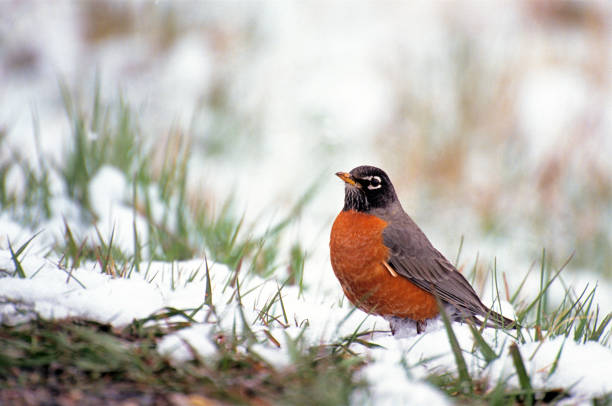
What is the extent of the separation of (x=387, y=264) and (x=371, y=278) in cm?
15

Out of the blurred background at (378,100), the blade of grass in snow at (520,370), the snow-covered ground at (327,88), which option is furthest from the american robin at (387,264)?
the blurred background at (378,100)

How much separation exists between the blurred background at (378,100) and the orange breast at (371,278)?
9.05ft

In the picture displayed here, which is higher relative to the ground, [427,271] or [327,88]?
[327,88]

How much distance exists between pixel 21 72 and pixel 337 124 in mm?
5126

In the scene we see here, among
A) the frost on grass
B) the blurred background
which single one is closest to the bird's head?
the frost on grass

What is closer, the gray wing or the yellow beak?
the gray wing

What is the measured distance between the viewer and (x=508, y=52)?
8852mm

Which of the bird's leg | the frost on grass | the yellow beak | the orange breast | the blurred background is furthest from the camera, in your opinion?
the blurred background

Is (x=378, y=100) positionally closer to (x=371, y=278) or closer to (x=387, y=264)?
(x=387, y=264)

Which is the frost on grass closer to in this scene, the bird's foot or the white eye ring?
the bird's foot

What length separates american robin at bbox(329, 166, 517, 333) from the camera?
3271mm

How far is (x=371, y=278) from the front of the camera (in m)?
3.27

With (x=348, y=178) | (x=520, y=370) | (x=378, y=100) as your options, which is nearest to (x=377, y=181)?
(x=348, y=178)

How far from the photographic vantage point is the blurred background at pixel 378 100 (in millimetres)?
7727
